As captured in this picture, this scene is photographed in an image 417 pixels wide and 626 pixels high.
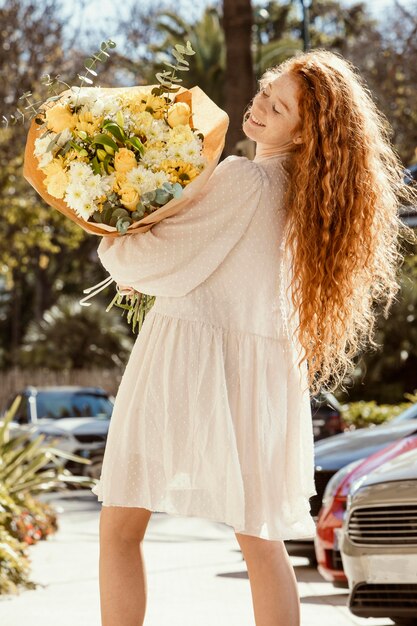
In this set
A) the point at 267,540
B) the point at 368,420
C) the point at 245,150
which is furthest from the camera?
the point at 368,420

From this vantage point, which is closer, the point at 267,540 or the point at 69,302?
the point at 267,540

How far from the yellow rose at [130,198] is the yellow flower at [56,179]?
7.2 inches

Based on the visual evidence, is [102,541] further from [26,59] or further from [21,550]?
[26,59]

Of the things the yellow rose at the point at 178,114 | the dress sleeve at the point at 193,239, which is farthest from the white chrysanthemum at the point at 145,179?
the yellow rose at the point at 178,114

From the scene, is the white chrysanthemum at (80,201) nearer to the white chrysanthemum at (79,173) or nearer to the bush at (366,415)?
the white chrysanthemum at (79,173)

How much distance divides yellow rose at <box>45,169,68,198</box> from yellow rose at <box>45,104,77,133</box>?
15 centimetres

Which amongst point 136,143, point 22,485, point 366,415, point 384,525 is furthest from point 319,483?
point 366,415

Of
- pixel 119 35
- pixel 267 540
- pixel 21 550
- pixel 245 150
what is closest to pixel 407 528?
pixel 267 540

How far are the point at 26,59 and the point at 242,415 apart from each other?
21282 mm

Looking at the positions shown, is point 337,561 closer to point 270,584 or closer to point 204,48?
point 270,584

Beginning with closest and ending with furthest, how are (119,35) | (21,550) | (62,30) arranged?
1. (21,550)
2. (62,30)
3. (119,35)

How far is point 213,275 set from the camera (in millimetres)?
3678

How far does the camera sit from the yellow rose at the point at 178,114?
381 cm

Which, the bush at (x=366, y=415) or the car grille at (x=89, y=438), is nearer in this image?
the car grille at (x=89, y=438)
